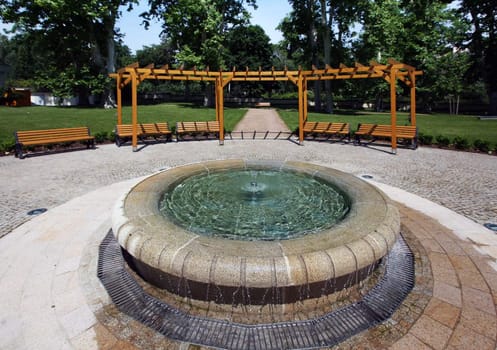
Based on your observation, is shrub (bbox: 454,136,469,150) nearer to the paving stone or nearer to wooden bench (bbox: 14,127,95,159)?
the paving stone

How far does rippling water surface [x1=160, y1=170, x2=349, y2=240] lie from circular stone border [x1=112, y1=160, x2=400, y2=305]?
0.57 m

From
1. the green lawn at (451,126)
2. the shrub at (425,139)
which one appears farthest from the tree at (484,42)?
the shrub at (425,139)

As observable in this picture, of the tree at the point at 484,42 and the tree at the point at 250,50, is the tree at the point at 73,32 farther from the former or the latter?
the tree at the point at 484,42

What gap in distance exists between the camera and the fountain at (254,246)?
3414 millimetres

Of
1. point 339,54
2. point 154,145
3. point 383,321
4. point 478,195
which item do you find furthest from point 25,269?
point 339,54

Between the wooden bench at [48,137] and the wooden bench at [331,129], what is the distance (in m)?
10.8

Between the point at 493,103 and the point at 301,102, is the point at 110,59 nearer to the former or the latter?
the point at 301,102

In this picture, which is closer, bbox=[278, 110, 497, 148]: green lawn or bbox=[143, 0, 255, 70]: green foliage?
bbox=[278, 110, 497, 148]: green lawn

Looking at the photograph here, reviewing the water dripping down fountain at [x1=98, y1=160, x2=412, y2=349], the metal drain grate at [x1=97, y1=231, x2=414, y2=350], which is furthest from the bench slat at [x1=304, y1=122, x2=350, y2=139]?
the metal drain grate at [x1=97, y1=231, x2=414, y2=350]

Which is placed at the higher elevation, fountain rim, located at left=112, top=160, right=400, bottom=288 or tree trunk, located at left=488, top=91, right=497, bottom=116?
tree trunk, located at left=488, top=91, right=497, bottom=116

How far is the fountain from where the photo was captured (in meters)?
3.41

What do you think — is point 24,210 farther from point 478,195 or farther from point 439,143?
point 439,143

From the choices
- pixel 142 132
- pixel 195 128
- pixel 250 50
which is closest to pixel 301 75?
pixel 195 128

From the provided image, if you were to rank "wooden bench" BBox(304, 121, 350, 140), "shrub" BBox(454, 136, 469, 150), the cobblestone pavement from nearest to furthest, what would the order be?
the cobblestone pavement, "shrub" BBox(454, 136, 469, 150), "wooden bench" BBox(304, 121, 350, 140)
